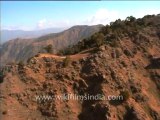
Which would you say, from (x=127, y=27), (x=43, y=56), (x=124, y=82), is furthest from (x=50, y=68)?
(x=127, y=27)

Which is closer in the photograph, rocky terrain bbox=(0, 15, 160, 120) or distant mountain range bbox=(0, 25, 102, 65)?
rocky terrain bbox=(0, 15, 160, 120)

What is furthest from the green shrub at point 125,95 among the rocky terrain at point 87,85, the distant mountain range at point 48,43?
the distant mountain range at point 48,43

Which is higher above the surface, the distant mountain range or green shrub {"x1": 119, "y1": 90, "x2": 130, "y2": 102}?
the distant mountain range

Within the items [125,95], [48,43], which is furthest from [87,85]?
[48,43]

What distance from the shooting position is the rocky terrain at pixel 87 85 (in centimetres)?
3234

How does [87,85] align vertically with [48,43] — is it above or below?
below

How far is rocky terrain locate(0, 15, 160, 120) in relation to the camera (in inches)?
1273

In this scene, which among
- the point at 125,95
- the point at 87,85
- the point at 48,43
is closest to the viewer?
the point at 125,95

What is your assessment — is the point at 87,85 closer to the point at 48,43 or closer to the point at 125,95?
the point at 125,95

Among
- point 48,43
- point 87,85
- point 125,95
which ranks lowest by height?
point 125,95

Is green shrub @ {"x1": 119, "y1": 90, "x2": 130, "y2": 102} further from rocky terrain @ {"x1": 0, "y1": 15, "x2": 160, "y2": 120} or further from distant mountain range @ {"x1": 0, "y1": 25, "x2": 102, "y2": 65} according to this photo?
distant mountain range @ {"x1": 0, "y1": 25, "x2": 102, "y2": 65}

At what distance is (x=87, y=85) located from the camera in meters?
35.1

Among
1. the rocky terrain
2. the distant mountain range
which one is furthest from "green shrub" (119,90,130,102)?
the distant mountain range

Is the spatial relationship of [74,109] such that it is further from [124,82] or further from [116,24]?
[116,24]
